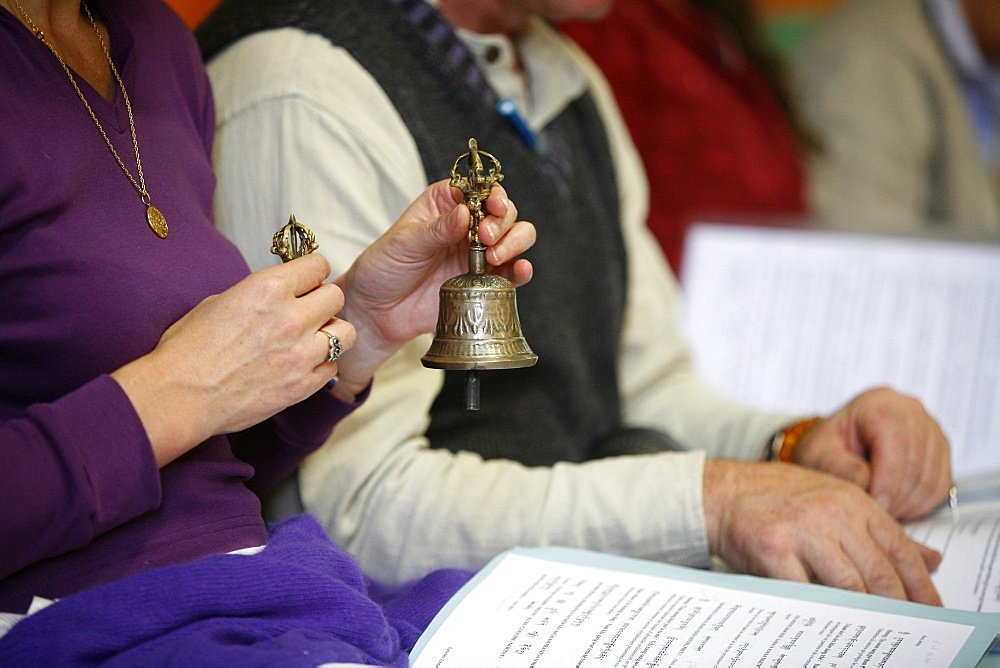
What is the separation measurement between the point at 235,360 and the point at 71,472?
163 millimetres

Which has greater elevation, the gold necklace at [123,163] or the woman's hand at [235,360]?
the gold necklace at [123,163]

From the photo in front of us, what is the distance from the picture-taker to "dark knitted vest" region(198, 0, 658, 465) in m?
1.39

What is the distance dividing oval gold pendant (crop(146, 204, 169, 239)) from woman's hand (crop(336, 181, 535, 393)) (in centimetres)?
19

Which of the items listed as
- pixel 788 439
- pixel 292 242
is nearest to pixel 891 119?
pixel 788 439

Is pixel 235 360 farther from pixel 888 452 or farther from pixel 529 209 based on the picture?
pixel 888 452

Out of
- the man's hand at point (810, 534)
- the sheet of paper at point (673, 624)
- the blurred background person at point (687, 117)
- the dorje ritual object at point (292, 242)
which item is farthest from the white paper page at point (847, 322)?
the dorje ritual object at point (292, 242)

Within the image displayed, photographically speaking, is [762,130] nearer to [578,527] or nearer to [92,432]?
[578,527]

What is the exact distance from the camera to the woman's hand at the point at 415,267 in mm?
1018

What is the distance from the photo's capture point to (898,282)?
2350 mm

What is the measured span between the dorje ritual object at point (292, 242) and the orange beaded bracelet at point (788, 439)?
0.86 meters

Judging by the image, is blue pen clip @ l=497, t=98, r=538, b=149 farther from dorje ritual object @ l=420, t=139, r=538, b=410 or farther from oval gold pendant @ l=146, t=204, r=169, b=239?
oval gold pendant @ l=146, t=204, r=169, b=239

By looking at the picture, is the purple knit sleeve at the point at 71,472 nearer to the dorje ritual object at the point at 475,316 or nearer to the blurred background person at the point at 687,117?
the dorje ritual object at the point at 475,316

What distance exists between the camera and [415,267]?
3.56 ft

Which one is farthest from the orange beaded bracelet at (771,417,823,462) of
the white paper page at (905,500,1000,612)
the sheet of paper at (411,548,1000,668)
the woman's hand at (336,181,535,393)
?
the woman's hand at (336,181,535,393)
